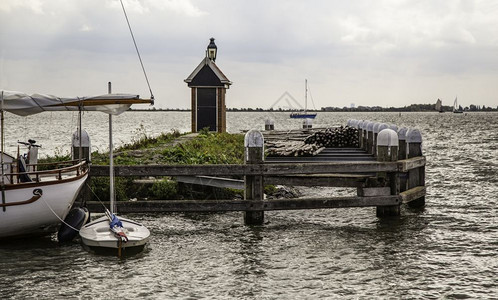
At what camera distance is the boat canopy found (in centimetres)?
1077

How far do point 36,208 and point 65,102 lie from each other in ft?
6.87

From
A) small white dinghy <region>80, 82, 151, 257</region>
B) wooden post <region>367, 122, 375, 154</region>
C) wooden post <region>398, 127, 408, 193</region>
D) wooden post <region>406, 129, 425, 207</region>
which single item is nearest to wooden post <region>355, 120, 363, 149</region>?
wooden post <region>367, 122, 375, 154</region>

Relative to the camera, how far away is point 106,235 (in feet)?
33.8

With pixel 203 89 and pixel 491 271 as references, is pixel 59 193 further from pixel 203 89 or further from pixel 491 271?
pixel 203 89

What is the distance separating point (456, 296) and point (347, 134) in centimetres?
1802

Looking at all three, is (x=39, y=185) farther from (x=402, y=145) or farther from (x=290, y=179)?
(x=402, y=145)

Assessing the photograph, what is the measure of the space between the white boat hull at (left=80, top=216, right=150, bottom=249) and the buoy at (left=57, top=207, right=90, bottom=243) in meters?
0.39

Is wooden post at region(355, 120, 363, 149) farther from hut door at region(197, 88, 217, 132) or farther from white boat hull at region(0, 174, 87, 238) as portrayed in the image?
white boat hull at region(0, 174, 87, 238)

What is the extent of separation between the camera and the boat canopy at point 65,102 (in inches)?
424

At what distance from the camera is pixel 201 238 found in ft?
38.9

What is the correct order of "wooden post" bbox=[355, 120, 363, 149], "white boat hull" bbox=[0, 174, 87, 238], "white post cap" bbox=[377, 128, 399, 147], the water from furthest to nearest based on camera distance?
"wooden post" bbox=[355, 120, 363, 149] < "white post cap" bbox=[377, 128, 399, 147] < "white boat hull" bbox=[0, 174, 87, 238] < the water

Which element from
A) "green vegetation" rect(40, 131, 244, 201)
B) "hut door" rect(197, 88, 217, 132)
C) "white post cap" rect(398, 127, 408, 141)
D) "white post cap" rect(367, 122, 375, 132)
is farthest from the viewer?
"hut door" rect(197, 88, 217, 132)

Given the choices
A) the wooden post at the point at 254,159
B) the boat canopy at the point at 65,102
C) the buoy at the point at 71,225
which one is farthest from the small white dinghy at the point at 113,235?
the wooden post at the point at 254,159

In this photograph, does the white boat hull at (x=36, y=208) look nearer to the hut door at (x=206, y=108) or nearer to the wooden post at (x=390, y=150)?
the wooden post at (x=390, y=150)
